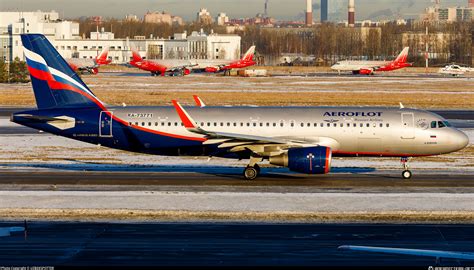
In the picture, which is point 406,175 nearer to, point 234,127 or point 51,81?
point 234,127

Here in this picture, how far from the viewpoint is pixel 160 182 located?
1544 inches

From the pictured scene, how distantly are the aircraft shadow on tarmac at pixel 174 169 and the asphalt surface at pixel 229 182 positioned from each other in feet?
0.34

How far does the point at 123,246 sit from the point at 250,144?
49.1 ft

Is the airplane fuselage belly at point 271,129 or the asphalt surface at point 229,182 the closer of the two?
the asphalt surface at point 229,182

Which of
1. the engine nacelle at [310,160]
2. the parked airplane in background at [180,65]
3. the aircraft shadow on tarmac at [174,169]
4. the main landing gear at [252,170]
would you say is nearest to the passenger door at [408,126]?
the aircraft shadow on tarmac at [174,169]

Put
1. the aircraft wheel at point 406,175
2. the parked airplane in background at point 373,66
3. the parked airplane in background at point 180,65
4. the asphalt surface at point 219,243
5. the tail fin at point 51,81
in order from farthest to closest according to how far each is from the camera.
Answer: the parked airplane in background at point 373,66
the parked airplane in background at point 180,65
the tail fin at point 51,81
the aircraft wheel at point 406,175
the asphalt surface at point 219,243

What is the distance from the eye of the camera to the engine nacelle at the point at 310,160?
38062 mm

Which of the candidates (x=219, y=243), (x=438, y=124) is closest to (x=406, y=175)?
(x=438, y=124)

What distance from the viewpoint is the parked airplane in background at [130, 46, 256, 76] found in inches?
6722

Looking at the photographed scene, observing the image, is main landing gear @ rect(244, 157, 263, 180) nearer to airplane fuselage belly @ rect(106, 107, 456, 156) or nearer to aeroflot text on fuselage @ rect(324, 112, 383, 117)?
airplane fuselage belly @ rect(106, 107, 456, 156)

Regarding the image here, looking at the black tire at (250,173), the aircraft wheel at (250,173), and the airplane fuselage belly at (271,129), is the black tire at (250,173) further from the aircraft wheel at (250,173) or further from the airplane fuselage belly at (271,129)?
the airplane fuselage belly at (271,129)

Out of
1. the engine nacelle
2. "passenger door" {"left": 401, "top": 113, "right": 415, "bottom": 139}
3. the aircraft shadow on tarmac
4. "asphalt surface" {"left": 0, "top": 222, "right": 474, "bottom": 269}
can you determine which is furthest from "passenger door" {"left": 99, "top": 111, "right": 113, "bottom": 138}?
"passenger door" {"left": 401, "top": 113, "right": 415, "bottom": 139}

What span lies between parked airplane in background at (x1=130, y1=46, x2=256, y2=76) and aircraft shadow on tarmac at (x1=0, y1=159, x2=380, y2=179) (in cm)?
12515

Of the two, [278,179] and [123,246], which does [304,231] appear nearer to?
[123,246]
